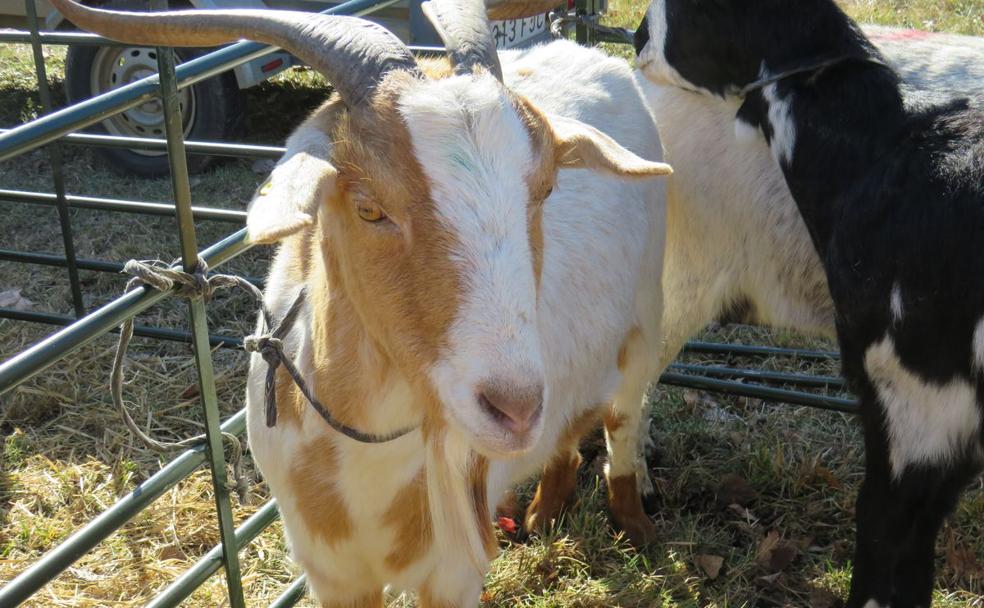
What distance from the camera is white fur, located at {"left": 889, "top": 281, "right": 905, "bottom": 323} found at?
2727mm

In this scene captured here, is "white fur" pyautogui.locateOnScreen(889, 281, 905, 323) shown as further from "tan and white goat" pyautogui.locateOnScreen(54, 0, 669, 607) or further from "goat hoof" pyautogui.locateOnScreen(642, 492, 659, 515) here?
"goat hoof" pyautogui.locateOnScreen(642, 492, 659, 515)

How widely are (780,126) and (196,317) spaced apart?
1950 millimetres

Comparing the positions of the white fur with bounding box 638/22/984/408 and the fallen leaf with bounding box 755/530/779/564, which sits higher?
the white fur with bounding box 638/22/984/408

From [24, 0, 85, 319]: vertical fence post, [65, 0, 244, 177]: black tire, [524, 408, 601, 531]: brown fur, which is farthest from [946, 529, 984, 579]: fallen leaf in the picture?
[65, 0, 244, 177]: black tire

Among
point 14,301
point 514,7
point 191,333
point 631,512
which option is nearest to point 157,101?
point 14,301

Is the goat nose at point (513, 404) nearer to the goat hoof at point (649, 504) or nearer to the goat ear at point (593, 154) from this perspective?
the goat ear at point (593, 154)

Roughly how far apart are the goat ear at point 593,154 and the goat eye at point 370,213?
0.46 m

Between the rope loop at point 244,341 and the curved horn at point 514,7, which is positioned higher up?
the curved horn at point 514,7

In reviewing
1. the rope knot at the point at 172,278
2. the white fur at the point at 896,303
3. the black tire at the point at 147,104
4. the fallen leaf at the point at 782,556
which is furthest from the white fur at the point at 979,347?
the black tire at the point at 147,104

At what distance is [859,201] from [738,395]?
151 cm

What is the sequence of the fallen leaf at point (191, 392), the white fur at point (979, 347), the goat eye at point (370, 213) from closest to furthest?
the goat eye at point (370, 213) → the white fur at point (979, 347) → the fallen leaf at point (191, 392)

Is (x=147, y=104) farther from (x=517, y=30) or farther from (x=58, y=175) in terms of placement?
(x=517, y=30)

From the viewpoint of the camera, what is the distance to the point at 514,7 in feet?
10.7

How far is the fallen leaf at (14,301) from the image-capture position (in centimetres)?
488
